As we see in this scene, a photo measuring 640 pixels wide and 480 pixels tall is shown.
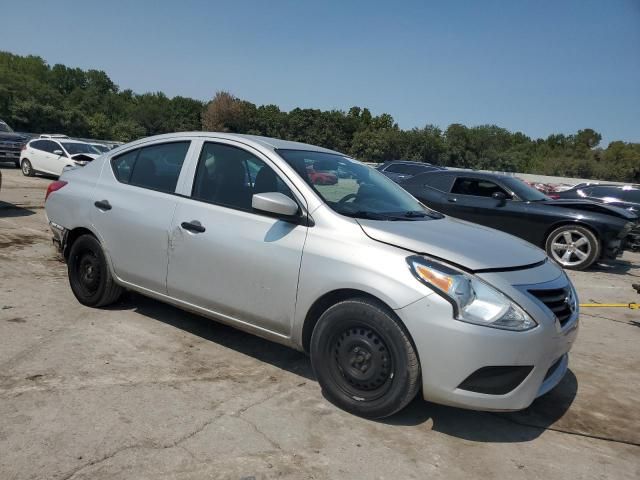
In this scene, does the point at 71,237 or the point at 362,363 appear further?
the point at 71,237

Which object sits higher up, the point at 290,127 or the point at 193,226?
the point at 290,127

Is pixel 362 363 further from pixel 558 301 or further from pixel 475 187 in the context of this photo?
pixel 475 187

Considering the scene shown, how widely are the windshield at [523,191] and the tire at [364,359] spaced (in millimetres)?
7190

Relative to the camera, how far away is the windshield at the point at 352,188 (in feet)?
12.0

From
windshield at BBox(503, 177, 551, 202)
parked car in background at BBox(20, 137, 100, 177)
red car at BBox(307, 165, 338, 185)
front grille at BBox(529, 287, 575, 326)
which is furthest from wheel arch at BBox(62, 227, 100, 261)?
parked car in background at BBox(20, 137, 100, 177)

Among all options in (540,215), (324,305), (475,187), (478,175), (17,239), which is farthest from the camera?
(478,175)

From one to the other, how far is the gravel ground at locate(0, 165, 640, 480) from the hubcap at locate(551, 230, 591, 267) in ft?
15.0

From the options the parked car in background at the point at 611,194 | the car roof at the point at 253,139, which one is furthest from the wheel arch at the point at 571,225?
the car roof at the point at 253,139

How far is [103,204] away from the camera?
4547 mm

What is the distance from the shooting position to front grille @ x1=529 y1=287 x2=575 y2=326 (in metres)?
3.10

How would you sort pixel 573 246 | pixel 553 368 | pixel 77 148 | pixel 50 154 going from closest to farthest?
pixel 553 368, pixel 573 246, pixel 50 154, pixel 77 148

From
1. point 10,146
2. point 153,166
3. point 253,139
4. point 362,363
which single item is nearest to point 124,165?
point 153,166

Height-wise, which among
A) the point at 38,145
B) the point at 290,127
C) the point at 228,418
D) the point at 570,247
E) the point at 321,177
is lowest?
the point at 228,418

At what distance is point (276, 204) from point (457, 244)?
114 centimetres
